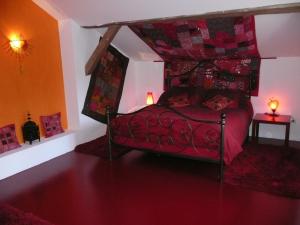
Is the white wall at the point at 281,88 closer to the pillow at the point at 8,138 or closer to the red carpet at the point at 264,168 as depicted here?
the red carpet at the point at 264,168

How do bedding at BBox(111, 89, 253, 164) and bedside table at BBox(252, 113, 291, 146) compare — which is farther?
bedside table at BBox(252, 113, 291, 146)

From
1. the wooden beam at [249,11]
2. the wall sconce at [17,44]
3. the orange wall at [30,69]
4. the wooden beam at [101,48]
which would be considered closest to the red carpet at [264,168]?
the orange wall at [30,69]

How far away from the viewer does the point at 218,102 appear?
4.55 m

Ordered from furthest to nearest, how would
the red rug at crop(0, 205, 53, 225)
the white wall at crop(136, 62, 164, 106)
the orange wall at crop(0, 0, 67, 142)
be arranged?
the white wall at crop(136, 62, 164, 106), the orange wall at crop(0, 0, 67, 142), the red rug at crop(0, 205, 53, 225)

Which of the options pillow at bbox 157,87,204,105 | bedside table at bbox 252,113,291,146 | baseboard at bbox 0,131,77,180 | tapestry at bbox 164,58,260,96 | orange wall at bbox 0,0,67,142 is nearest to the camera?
baseboard at bbox 0,131,77,180

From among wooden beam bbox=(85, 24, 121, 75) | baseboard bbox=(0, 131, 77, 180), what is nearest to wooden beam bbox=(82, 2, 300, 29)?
wooden beam bbox=(85, 24, 121, 75)

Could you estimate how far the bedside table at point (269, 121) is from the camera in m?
4.25

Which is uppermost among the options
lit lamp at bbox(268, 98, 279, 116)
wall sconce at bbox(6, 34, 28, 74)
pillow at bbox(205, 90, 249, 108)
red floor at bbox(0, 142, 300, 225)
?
wall sconce at bbox(6, 34, 28, 74)

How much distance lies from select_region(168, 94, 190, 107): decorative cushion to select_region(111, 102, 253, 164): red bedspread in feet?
1.88

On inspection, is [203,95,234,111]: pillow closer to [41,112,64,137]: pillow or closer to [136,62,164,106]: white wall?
[136,62,164,106]: white wall

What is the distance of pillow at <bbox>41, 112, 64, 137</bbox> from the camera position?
429 cm

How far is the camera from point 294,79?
4.52 metres

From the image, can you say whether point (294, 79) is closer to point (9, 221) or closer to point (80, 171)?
point (80, 171)

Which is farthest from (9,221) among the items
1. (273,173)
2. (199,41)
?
(199,41)
